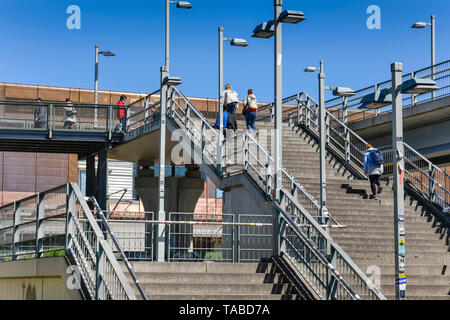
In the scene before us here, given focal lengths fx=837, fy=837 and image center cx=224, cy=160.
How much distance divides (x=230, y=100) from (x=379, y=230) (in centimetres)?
789

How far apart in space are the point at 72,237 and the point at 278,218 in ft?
14.5

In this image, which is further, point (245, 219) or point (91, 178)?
point (91, 178)

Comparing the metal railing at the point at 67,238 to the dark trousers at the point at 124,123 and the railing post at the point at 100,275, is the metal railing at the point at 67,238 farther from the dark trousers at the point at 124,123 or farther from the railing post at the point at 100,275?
the dark trousers at the point at 124,123

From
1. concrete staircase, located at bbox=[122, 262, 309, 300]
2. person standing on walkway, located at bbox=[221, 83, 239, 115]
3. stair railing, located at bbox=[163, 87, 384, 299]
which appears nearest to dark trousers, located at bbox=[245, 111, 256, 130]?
person standing on walkway, located at bbox=[221, 83, 239, 115]

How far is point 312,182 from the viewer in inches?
907

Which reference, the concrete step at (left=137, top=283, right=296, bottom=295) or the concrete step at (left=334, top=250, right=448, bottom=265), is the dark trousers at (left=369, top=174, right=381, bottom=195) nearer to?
the concrete step at (left=334, top=250, right=448, bottom=265)

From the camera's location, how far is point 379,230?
20.1 metres

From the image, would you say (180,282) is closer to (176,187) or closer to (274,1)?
(274,1)

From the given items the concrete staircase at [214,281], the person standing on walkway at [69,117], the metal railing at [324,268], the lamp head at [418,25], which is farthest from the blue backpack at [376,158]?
the lamp head at [418,25]

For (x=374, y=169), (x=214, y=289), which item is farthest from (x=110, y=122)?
(x=214, y=289)

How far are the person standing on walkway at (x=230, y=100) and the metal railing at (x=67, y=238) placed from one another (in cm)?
892

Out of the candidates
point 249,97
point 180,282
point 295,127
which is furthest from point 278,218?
point 295,127

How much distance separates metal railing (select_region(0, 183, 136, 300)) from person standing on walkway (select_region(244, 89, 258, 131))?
9428mm

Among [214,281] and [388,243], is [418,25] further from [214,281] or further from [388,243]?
[214,281]
